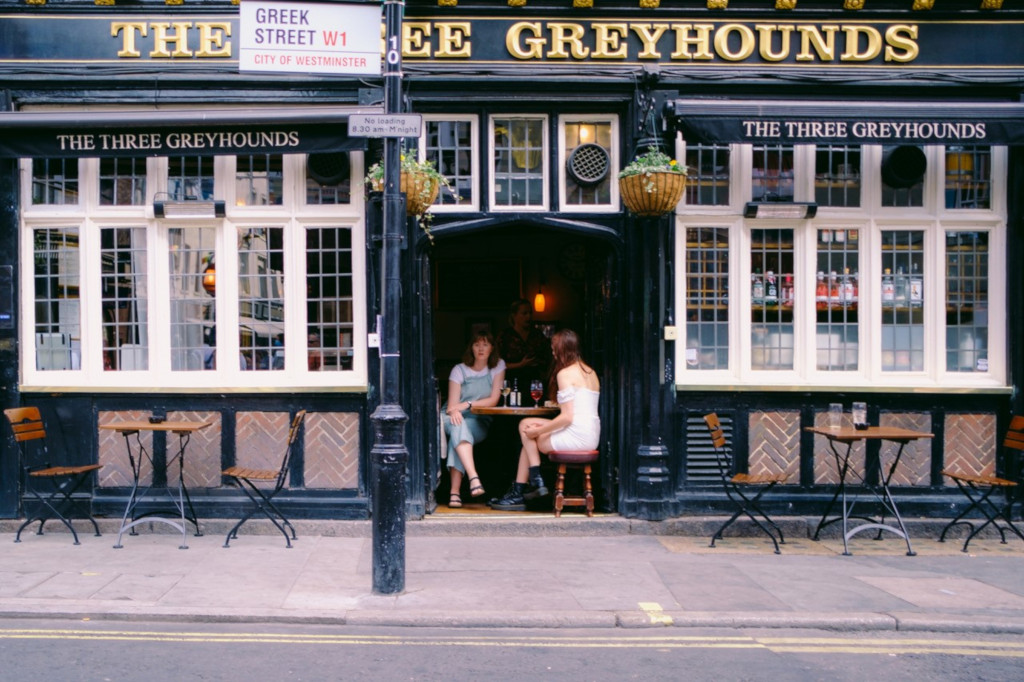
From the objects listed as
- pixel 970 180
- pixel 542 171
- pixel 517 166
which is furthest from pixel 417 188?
pixel 970 180

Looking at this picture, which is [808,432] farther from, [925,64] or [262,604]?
[262,604]

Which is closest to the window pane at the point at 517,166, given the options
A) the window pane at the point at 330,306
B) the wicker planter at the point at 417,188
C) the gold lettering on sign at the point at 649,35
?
the wicker planter at the point at 417,188

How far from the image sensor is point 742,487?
9680 millimetres

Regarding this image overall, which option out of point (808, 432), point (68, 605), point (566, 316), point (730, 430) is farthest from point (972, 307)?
point (68, 605)

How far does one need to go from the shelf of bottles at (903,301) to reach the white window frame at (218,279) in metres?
5.51

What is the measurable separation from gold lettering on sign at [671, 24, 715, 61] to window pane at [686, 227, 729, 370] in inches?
70.0

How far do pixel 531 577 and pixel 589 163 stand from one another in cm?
432

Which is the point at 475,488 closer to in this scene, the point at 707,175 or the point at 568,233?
the point at 568,233

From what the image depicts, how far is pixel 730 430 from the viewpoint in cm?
971

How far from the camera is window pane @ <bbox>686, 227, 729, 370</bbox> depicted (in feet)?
32.3

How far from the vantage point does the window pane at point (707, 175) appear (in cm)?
988

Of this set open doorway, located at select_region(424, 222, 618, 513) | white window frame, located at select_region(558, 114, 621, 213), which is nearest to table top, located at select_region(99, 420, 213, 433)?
open doorway, located at select_region(424, 222, 618, 513)

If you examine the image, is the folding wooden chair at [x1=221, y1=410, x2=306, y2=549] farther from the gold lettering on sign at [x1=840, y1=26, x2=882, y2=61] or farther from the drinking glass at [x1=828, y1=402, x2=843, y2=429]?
the gold lettering on sign at [x1=840, y1=26, x2=882, y2=61]

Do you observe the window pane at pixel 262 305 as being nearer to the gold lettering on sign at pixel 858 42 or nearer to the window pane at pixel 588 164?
the window pane at pixel 588 164
